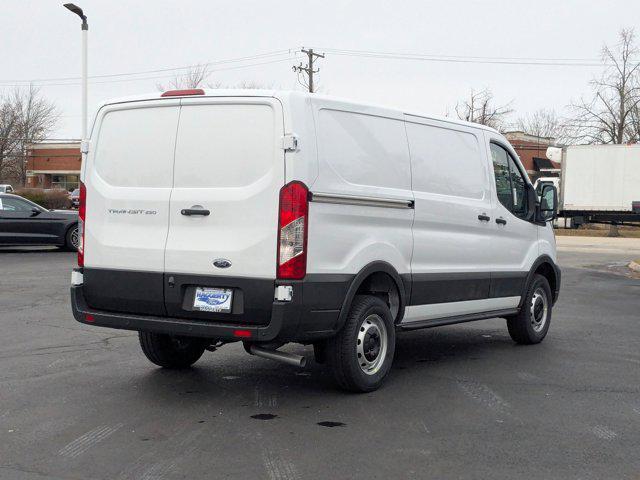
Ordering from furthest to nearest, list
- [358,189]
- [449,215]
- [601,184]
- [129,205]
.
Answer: [601,184] → [449,215] → [129,205] → [358,189]

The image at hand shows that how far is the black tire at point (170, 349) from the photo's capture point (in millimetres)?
7066

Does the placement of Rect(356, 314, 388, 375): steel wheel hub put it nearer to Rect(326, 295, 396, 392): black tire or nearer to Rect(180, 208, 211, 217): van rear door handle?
Rect(326, 295, 396, 392): black tire

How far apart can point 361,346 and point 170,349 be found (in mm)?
1815

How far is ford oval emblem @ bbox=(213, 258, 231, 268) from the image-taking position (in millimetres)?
5777

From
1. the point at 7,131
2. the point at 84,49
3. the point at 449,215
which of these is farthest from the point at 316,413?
the point at 7,131

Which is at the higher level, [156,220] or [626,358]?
[156,220]

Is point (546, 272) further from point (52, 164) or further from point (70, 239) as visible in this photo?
point (52, 164)

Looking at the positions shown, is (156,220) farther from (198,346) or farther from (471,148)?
(471,148)

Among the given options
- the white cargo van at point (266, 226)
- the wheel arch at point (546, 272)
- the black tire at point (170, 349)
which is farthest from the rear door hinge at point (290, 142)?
the wheel arch at point (546, 272)

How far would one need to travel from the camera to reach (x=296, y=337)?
18.9 feet

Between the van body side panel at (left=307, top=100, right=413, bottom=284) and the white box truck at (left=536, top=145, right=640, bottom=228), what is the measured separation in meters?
27.4

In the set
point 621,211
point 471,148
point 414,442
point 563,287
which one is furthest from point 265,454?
point 621,211

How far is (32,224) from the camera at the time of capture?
20.4m

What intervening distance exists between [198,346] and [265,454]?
260cm
